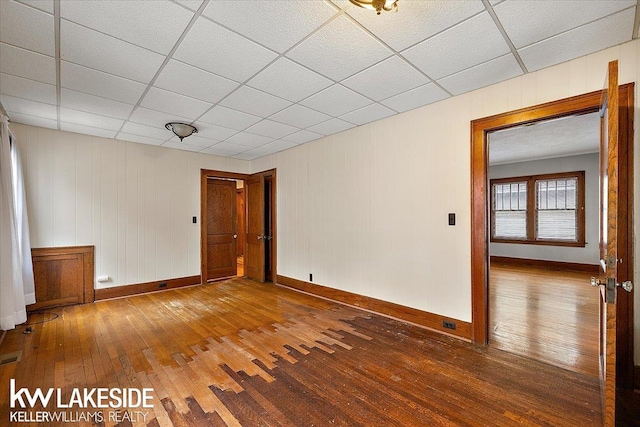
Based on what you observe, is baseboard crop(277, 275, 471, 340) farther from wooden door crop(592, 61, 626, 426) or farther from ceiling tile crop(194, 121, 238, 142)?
ceiling tile crop(194, 121, 238, 142)

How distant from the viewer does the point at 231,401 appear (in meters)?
2.05

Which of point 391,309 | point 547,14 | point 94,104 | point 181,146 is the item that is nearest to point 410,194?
point 391,309

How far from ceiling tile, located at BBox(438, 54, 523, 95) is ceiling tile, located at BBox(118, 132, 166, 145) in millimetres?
4495

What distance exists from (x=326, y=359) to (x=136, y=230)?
417 centimetres

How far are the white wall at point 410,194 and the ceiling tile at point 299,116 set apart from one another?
2.18ft

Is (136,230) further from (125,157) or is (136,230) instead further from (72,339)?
(72,339)

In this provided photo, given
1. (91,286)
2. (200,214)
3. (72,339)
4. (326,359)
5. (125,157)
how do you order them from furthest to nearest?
(200,214)
(125,157)
(91,286)
(72,339)
(326,359)

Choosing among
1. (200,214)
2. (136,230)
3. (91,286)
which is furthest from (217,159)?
(91,286)

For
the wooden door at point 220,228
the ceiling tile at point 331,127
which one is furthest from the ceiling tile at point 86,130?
the ceiling tile at point 331,127

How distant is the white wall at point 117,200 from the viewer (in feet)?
13.7

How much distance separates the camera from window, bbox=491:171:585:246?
697 centimetres

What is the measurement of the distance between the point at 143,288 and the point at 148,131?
271 centimetres

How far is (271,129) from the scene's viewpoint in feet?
14.0

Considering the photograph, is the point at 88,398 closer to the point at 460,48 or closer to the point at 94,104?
the point at 94,104
